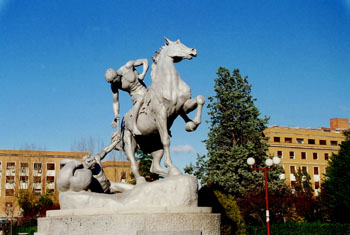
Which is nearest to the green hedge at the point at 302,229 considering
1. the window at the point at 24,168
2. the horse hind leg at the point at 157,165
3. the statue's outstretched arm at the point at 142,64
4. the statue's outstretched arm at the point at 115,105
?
the horse hind leg at the point at 157,165

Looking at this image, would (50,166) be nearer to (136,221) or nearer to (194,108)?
(194,108)

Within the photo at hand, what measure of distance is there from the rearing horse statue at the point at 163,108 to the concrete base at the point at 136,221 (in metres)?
1.08

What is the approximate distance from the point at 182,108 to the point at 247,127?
2568 cm

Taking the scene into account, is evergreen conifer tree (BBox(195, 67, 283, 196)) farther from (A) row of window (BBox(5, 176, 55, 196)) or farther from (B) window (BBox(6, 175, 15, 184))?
(B) window (BBox(6, 175, 15, 184))

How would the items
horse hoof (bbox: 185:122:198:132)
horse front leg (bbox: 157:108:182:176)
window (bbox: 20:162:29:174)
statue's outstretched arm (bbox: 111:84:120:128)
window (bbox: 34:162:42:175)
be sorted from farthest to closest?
window (bbox: 20:162:29:174), window (bbox: 34:162:42:175), statue's outstretched arm (bbox: 111:84:120:128), horse hoof (bbox: 185:122:198:132), horse front leg (bbox: 157:108:182:176)

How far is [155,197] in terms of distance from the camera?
688 cm

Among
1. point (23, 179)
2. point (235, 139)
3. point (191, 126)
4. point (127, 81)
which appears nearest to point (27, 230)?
point (235, 139)

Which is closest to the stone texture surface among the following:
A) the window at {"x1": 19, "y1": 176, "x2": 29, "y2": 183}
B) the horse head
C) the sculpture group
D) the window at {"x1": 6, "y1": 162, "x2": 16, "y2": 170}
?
the sculpture group

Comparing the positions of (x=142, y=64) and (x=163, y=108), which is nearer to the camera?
(x=163, y=108)

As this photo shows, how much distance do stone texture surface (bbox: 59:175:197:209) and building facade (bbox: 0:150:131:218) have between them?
100 ft

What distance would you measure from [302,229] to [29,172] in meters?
34.6

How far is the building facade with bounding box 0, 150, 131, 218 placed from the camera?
136 ft

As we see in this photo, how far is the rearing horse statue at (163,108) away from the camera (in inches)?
317

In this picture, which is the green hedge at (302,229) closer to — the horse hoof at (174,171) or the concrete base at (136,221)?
the horse hoof at (174,171)
